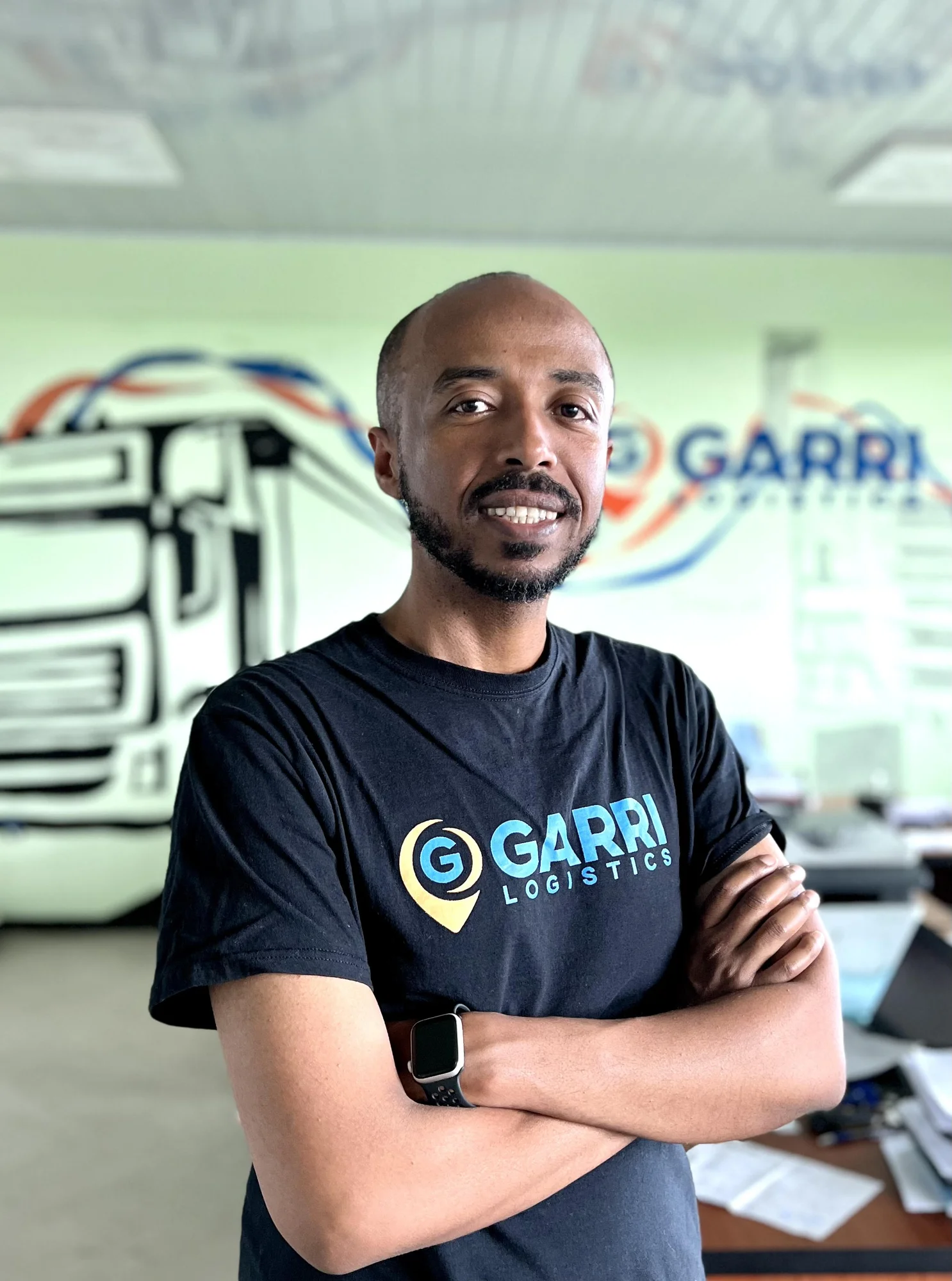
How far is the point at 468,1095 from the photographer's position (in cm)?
102

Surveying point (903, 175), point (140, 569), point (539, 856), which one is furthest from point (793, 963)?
point (140, 569)

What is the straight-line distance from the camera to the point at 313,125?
13.3 ft

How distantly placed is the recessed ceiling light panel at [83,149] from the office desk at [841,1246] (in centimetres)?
396

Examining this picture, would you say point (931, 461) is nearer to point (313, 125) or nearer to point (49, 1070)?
point (313, 125)

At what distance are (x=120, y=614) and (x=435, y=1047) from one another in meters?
4.88

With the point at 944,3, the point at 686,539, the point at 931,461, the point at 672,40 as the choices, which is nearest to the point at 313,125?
the point at 672,40

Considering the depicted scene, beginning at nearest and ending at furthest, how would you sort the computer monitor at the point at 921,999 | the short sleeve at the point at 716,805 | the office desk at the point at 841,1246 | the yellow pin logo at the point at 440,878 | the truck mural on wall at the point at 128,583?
the yellow pin logo at the point at 440,878
the short sleeve at the point at 716,805
the office desk at the point at 841,1246
the computer monitor at the point at 921,999
the truck mural on wall at the point at 128,583

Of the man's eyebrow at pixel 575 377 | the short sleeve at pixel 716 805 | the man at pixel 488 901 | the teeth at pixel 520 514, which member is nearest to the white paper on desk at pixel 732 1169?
the man at pixel 488 901

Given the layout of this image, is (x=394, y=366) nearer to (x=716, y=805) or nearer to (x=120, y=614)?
(x=716, y=805)

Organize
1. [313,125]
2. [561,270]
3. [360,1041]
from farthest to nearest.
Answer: [561,270] → [313,125] → [360,1041]

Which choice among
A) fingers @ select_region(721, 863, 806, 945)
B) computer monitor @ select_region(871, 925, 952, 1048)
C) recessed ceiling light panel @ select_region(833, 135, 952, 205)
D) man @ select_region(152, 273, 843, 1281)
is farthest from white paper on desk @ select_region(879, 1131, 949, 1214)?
recessed ceiling light panel @ select_region(833, 135, 952, 205)

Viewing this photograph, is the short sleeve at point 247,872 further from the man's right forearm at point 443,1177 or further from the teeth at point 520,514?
the teeth at point 520,514

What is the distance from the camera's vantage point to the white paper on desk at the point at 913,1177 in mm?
1543

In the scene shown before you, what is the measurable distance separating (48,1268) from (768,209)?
5080mm
